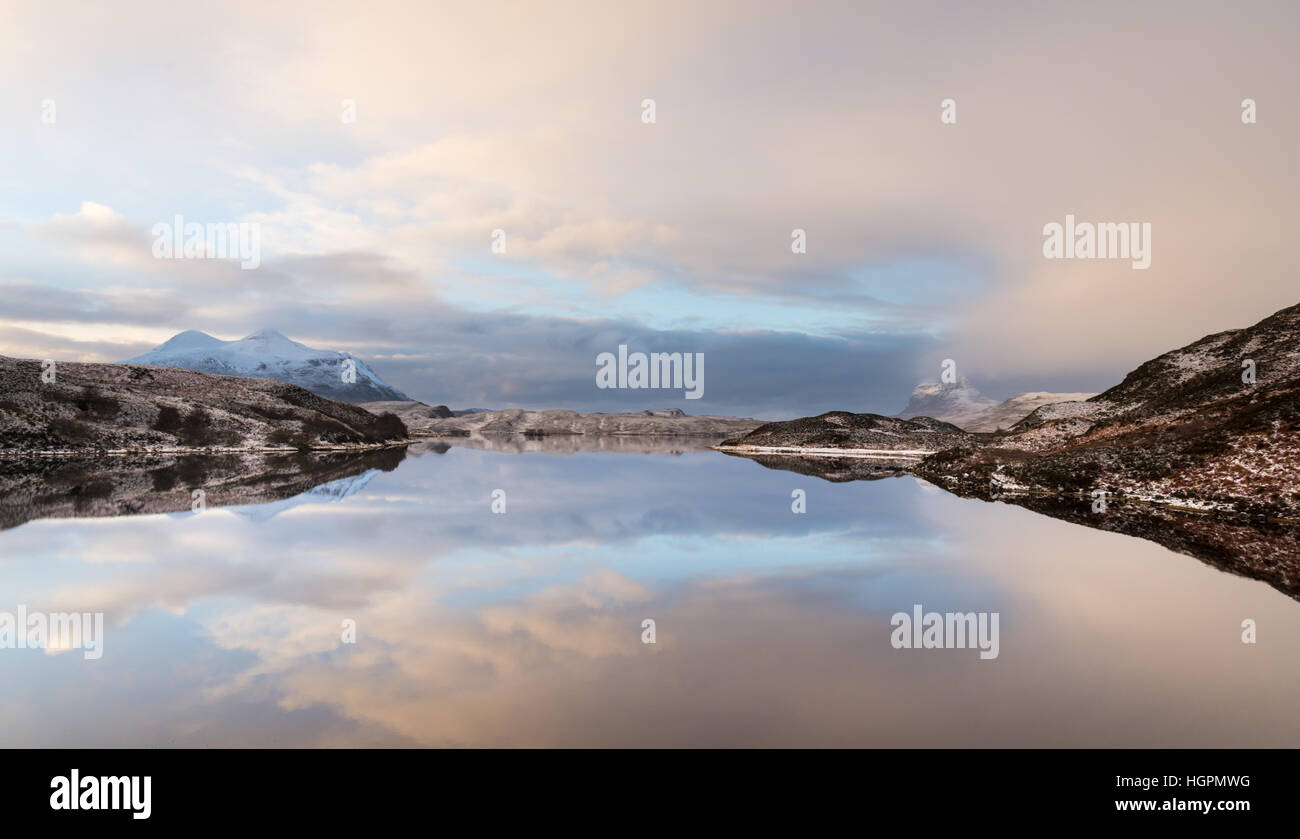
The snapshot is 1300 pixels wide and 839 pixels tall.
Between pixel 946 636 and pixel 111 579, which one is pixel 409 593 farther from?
pixel 946 636

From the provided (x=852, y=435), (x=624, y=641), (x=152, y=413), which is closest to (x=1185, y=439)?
(x=624, y=641)

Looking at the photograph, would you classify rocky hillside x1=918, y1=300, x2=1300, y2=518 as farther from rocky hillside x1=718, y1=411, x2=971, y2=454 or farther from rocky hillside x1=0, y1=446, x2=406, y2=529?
→ rocky hillside x1=0, y1=446, x2=406, y2=529

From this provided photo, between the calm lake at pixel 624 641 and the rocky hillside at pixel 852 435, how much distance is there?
109854 millimetres

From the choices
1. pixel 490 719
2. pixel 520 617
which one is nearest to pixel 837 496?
pixel 520 617

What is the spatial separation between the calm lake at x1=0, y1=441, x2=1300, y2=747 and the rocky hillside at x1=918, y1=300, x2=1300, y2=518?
17401 mm

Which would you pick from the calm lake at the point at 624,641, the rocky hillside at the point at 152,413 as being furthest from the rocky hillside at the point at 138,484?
the rocky hillside at the point at 152,413

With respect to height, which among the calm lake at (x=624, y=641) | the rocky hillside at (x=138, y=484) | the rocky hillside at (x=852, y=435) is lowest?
the calm lake at (x=624, y=641)

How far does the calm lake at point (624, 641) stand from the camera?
30.4 feet

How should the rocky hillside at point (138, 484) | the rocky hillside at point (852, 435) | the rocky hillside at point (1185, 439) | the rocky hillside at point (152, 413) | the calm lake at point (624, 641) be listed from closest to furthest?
the calm lake at point (624, 641)
the rocky hillside at point (138, 484)
the rocky hillside at point (1185, 439)
the rocky hillside at point (152, 413)
the rocky hillside at point (852, 435)

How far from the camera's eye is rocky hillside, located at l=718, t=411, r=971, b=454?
134 meters

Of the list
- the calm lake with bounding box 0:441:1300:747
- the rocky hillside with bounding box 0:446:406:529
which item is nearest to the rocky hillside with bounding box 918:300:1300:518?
the calm lake with bounding box 0:441:1300:747

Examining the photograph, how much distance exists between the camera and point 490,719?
9.38 m

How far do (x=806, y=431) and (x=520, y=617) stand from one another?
139 m

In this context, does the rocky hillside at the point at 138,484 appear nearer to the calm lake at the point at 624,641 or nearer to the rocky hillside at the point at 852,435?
the calm lake at the point at 624,641
